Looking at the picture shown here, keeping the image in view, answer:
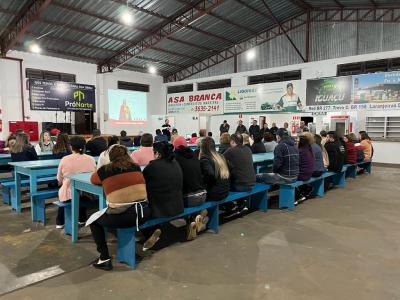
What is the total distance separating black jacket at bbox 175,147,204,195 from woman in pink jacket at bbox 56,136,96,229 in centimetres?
118

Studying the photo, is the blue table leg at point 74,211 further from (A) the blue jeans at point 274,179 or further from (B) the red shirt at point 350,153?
(B) the red shirt at point 350,153

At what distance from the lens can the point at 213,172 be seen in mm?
3695

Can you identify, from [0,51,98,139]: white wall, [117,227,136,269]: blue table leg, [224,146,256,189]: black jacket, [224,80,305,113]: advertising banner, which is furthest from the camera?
[224,80,305,113]: advertising banner

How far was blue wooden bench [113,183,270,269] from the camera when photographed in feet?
9.32

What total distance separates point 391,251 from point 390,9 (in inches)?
419

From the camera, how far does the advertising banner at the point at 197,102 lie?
50.0 feet

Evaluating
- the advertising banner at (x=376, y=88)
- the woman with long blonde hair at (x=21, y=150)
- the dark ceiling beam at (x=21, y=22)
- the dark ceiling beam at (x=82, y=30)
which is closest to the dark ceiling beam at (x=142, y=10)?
the dark ceiling beam at (x=82, y=30)

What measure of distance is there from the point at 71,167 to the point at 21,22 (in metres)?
9.00

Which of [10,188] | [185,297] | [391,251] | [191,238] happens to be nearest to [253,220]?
[191,238]

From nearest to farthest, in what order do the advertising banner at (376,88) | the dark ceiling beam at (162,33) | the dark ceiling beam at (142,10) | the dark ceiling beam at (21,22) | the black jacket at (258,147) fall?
the black jacket at (258,147) < the dark ceiling beam at (21,22) < the dark ceiling beam at (142,10) < the advertising banner at (376,88) < the dark ceiling beam at (162,33)

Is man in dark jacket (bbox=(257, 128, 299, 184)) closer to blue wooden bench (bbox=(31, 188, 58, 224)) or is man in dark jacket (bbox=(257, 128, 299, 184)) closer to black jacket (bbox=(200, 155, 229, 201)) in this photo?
black jacket (bbox=(200, 155, 229, 201))

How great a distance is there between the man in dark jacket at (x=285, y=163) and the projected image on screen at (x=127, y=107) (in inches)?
459

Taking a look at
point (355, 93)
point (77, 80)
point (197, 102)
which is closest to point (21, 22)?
point (77, 80)

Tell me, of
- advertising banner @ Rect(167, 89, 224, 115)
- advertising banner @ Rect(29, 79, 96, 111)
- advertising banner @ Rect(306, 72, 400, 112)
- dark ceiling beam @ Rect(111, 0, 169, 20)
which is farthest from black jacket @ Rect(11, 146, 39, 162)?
advertising banner @ Rect(167, 89, 224, 115)
